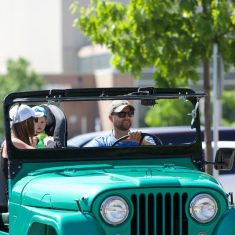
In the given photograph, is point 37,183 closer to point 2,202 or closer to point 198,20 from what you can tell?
point 2,202

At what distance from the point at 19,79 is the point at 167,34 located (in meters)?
63.0

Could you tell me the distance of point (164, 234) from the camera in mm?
6492

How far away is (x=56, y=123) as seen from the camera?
8.04 metres

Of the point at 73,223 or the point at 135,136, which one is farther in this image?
the point at 135,136

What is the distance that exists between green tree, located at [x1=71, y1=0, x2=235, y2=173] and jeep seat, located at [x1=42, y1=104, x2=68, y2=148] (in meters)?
4.90

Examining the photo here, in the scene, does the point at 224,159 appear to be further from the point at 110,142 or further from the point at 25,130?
the point at 25,130

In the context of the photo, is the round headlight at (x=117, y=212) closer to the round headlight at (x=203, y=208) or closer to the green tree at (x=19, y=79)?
the round headlight at (x=203, y=208)

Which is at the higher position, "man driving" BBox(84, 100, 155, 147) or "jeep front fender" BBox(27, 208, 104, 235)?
"man driving" BBox(84, 100, 155, 147)

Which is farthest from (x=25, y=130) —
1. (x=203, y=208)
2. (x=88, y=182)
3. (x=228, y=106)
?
(x=228, y=106)

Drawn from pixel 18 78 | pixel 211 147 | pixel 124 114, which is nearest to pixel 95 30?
pixel 211 147

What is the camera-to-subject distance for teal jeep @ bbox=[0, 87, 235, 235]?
6375mm

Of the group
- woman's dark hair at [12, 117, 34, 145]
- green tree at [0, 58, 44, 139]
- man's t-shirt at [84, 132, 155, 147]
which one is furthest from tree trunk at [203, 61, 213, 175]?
green tree at [0, 58, 44, 139]

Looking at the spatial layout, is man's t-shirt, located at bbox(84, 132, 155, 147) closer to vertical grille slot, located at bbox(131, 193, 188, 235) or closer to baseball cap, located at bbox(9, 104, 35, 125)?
baseball cap, located at bbox(9, 104, 35, 125)

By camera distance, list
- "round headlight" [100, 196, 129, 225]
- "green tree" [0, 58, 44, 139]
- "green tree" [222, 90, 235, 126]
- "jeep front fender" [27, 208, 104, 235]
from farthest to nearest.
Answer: "green tree" [0, 58, 44, 139] → "green tree" [222, 90, 235, 126] → "round headlight" [100, 196, 129, 225] → "jeep front fender" [27, 208, 104, 235]
